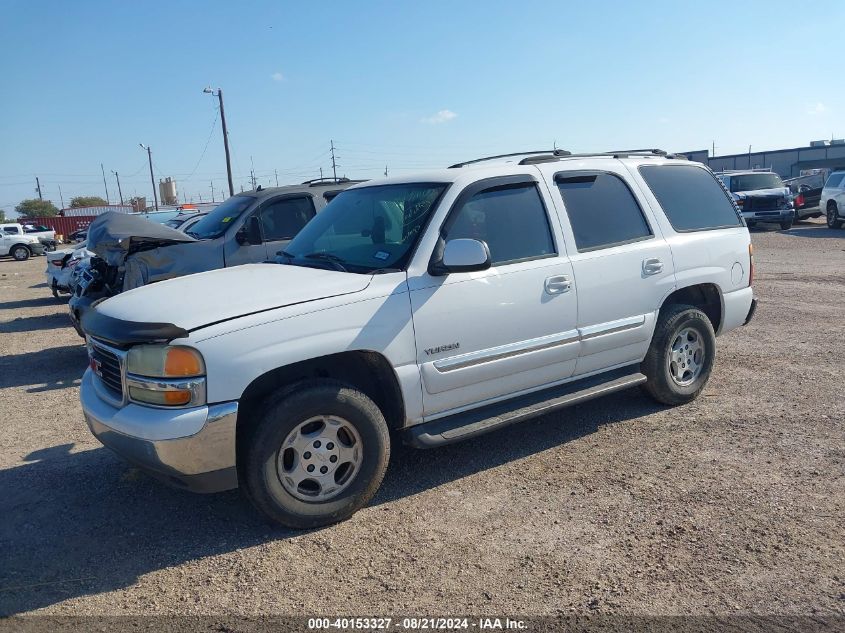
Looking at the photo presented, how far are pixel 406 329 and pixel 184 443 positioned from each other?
53.2 inches

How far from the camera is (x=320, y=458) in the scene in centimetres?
390

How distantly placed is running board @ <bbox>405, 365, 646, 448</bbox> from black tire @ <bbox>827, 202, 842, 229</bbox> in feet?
65.9

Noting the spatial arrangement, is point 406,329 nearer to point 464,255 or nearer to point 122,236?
point 464,255

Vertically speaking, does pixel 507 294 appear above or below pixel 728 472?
above

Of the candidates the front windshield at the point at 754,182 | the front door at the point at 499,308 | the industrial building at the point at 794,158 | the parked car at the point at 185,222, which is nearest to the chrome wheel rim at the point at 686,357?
the front door at the point at 499,308

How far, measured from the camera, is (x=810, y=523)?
3.78 m

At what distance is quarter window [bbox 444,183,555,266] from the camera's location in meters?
4.52

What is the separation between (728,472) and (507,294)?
1796mm

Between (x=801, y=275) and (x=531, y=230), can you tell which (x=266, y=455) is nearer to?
(x=531, y=230)

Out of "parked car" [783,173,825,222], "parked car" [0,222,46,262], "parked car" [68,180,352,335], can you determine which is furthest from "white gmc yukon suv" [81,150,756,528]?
"parked car" [0,222,46,262]

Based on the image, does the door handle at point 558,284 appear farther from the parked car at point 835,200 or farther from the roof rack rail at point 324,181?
the parked car at point 835,200

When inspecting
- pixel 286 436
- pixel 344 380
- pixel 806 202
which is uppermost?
pixel 344 380

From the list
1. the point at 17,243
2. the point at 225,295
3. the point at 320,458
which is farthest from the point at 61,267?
the point at 17,243

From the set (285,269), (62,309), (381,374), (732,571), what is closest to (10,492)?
(285,269)
